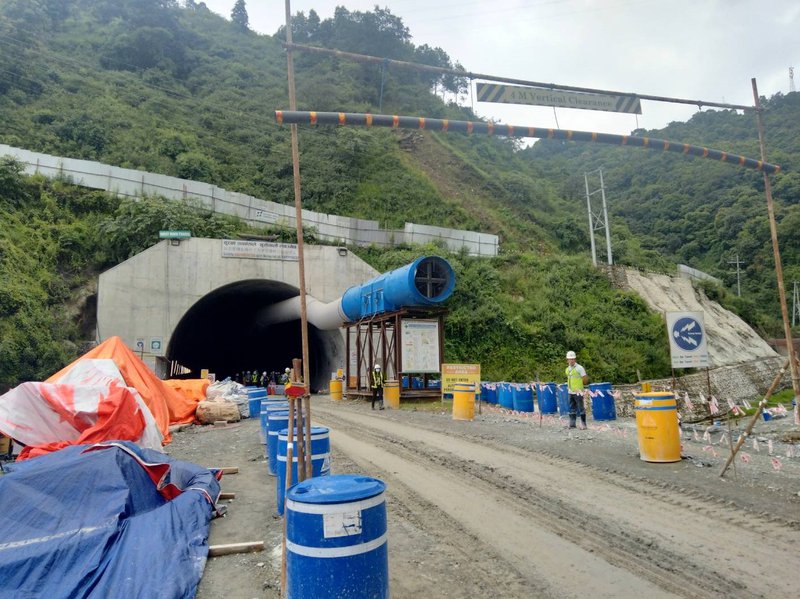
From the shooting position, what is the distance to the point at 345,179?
1923 inches

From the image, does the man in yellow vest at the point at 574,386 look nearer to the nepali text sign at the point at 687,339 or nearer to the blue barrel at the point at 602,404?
the blue barrel at the point at 602,404

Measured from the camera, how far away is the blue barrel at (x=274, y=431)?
8234 millimetres

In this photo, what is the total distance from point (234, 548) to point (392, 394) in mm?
14379

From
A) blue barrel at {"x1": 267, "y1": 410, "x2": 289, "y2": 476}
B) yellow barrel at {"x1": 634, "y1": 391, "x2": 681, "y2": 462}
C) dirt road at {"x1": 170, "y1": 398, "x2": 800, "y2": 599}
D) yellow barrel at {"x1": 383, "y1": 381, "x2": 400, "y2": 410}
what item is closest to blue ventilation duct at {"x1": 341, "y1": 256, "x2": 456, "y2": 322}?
yellow barrel at {"x1": 383, "y1": 381, "x2": 400, "y2": 410}

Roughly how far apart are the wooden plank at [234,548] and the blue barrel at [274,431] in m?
2.76

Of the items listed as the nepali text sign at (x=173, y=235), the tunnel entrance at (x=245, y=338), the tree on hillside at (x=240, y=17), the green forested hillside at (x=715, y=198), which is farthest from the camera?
the tree on hillside at (x=240, y=17)

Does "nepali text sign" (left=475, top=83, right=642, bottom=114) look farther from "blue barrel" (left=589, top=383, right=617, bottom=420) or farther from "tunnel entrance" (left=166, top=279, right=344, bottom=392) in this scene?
"tunnel entrance" (left=166, top=279, right=344, bottom=392)

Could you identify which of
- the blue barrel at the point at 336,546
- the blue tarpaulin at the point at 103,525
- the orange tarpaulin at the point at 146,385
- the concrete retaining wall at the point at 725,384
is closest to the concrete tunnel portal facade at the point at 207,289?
the orange tarpaulin at the point at 146,385

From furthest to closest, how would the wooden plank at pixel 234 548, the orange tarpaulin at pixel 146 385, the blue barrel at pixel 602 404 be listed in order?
the blue barrel at pixel 602 404
the orange tarpaulin at pixel 146 385
the wooden plank at pixel 234 548

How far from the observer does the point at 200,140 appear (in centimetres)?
5297

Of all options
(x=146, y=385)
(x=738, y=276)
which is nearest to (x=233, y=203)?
(x=146, y=385)

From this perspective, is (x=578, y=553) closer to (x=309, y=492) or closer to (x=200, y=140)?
(x=309, y=492)

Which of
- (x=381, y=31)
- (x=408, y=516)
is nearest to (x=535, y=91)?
(x=408, y=516)

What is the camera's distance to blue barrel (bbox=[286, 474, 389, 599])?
133 inches
